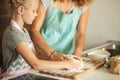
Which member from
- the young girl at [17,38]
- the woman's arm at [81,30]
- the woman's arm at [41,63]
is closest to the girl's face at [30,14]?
the young girl at [17,38]

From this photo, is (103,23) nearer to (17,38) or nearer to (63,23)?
(63,23)

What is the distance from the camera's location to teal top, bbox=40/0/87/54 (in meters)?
1.47

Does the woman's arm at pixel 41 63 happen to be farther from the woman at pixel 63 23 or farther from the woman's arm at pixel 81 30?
the woman's arm at pixel 81 30

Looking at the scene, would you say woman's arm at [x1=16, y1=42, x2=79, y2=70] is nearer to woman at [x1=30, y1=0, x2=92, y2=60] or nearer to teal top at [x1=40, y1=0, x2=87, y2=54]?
woman at [x1=30, y1=0, x2=92, y2=60]

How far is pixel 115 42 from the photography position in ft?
6.13

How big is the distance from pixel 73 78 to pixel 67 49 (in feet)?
1.60

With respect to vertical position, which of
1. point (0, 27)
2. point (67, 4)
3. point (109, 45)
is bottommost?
point (109, 45)

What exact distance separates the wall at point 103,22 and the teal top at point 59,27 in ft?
1.52

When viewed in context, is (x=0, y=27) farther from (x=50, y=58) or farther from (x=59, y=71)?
(x=59, y=71)

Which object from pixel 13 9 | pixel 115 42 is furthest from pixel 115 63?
pixel 115 42

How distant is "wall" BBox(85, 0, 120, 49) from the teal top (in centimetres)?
46

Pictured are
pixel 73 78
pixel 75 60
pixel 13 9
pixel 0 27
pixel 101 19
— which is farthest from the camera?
pixel 0 27

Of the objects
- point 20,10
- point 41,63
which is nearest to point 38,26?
point 20,10

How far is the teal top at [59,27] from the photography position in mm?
1475
